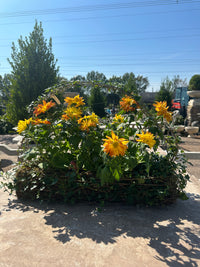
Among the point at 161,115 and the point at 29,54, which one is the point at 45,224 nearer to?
the point at 161,115

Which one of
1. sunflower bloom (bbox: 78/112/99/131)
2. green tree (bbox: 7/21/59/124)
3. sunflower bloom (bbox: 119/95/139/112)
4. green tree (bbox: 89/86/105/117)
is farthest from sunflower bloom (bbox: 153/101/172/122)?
green tree (bbox: 89/86/105/117)

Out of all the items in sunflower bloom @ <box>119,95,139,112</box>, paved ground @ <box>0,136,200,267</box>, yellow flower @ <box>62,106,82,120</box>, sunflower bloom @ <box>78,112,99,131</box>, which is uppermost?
sunflower bloom @ <box>119,95,139,112</box>

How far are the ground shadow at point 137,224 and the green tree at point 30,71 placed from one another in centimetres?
601

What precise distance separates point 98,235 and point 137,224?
393 millimetres

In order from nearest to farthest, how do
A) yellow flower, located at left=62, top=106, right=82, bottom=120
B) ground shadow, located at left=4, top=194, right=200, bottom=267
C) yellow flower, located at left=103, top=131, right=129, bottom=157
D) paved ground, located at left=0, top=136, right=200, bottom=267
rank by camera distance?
paved ground, located at left=0, top=136, right=200, bottom=267 → ground shadow, located at left=4, top=194, right=200, bottom=267 → yellow flower, located at left=103, top=131, right=129, bottom=157 → yellow flower, located at left=62, top=106, right=82, bottom=120

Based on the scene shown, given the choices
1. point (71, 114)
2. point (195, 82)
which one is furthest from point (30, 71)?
point (195, 82)

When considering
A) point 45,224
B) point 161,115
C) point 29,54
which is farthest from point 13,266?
point 29,54

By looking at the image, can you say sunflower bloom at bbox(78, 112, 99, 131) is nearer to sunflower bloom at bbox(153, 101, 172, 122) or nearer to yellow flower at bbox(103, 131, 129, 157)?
yellow flower at bbox(103, 131, 129, 157)

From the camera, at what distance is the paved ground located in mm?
1354

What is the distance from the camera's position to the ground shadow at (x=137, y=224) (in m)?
1.46

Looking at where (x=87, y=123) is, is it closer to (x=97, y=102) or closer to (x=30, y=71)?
(x=30, y=71)

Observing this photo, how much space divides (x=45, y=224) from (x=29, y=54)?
284 inches

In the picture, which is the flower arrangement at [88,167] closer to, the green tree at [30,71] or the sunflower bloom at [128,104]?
the sunflower bloom at [128,104]

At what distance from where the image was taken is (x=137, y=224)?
1785mm
